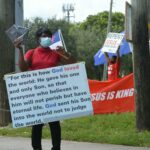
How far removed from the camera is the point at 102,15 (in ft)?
288

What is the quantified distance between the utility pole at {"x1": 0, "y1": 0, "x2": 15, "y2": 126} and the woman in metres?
5.07

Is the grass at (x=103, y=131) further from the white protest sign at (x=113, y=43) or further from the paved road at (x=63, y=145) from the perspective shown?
the white protest sign at (x=113, y=43)

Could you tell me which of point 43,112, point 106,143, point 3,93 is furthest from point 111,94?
point 43,112

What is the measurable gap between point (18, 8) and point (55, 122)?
572cm

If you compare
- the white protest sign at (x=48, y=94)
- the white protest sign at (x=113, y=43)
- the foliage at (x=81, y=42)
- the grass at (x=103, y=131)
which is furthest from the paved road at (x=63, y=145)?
the foliage at (x=81, y=42)

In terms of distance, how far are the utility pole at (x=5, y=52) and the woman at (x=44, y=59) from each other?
5.07m

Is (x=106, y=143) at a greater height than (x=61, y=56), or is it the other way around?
(x=61, y=56)

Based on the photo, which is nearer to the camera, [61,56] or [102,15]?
[61,56]

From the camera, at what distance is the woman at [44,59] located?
7559 millimetres

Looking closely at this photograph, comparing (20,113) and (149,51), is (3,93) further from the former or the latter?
(20,113)

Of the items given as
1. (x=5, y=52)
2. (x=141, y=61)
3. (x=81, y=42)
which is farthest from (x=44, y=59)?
(x=81, y=42)

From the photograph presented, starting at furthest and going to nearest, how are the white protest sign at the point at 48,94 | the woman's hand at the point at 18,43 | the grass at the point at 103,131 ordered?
the grass at the point at 103,131, the white protest sign at the point at 48,94, the woman's hand at the point at 18,43

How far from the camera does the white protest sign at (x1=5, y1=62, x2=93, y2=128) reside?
766cm

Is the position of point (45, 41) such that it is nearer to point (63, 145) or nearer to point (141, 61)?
point (63, 145)
